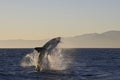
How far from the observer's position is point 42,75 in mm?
41625

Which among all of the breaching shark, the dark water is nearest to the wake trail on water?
the breaching shark

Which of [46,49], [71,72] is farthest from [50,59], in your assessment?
[46,49]

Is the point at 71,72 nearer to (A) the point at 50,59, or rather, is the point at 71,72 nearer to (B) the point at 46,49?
(B) the point at 46,49

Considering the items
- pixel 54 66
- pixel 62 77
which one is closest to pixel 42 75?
pixel 62 77

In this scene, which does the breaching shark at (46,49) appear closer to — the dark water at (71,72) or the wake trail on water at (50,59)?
the wake trail on water at (50,59)

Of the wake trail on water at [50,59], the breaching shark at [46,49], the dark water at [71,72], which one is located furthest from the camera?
the wake trail on water at [50,59]

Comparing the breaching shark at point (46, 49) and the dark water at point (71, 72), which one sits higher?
the breaching shark at point (46, 49)

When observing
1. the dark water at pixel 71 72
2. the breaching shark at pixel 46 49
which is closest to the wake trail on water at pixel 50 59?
the breaching shark at pixel 46 49

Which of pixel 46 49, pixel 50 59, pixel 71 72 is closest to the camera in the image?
pixel 46 49

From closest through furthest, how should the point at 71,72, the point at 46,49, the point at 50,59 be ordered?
the point at 46,49 → the point at 71,72 → the point at 50,59

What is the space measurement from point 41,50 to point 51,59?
38.3ft

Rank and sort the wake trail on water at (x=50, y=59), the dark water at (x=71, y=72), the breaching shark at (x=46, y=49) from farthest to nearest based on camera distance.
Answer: the wake trail on water at (x=50, y=59)
the breaching shark at (x=46, y=49)
the dark water at (x=71, y=72)

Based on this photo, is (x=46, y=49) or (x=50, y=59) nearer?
(x=46, y=49)

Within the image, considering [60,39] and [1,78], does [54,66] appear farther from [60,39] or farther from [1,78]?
[1,78]
